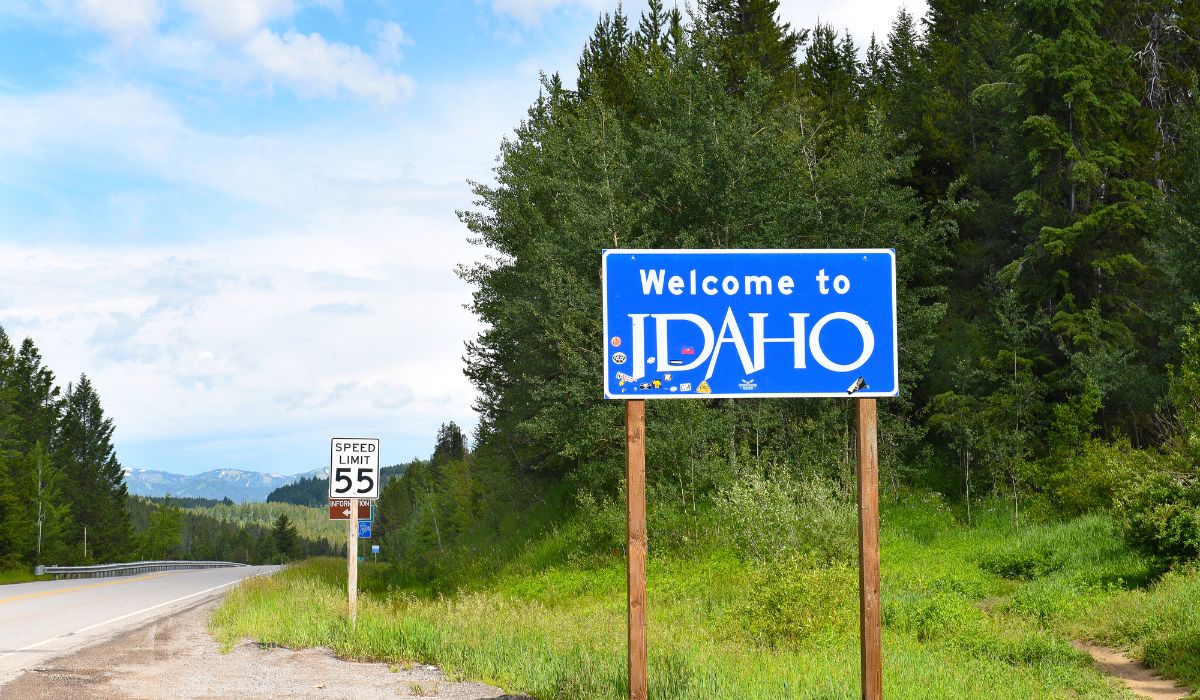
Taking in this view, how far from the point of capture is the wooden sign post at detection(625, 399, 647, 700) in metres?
7.65

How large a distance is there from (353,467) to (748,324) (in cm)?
905

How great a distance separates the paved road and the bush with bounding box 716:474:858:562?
470 inches

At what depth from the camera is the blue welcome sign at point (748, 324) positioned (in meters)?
7.82

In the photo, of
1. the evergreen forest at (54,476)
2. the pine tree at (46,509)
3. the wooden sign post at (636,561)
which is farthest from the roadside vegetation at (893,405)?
the pine tree at (46,509)

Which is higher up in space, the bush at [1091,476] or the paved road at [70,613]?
the bush at [1091,476]

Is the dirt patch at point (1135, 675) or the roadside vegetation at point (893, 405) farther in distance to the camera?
the roadside vegetation at point (893, 405)

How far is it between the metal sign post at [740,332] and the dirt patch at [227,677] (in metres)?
3.72

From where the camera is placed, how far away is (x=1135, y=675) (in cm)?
1170

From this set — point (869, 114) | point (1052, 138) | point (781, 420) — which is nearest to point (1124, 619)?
point (781, 420)

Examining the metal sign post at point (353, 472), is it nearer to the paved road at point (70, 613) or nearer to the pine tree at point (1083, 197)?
the paved road at point (70, 613)

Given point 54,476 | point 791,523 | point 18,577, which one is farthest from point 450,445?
point 791,523

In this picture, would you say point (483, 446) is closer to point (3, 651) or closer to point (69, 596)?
point (69, 596)

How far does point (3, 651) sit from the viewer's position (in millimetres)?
13008

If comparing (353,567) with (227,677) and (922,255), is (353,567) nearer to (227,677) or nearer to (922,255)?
(227,677)
